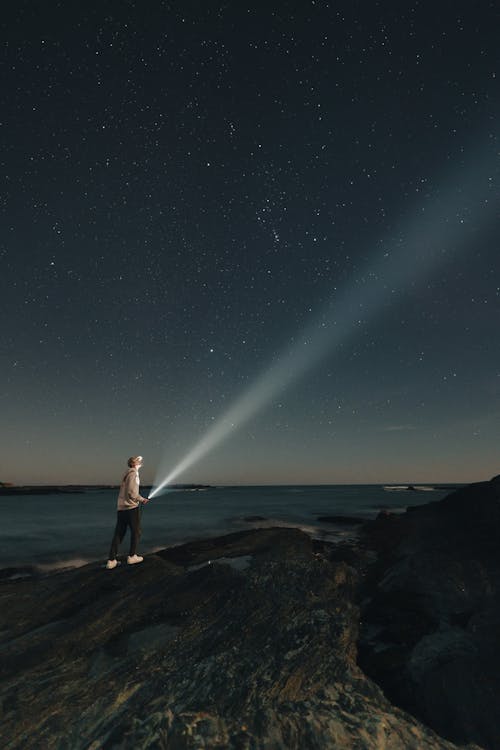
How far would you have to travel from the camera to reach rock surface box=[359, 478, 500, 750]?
4.44 m

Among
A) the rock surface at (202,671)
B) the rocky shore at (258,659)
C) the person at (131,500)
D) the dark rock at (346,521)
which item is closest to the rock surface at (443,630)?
the rocky shore at (258,659)

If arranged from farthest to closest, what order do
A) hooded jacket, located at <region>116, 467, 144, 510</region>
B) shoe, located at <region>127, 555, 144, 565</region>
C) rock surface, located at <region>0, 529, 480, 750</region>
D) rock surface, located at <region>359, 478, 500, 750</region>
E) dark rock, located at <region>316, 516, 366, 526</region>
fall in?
dark rock, located at <region>316, 516, 366, 526</region>, shoe, located at <region>127, 555, 144, 565</region>, hooded jacket, located at <region>116, 467, 144, 510</region>, rock surface, located at <region>359, 478, 500, 750</region>, rock surface, located at <region>0, 529, 480, 750</region>

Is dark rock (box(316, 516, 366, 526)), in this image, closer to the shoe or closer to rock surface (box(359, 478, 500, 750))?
rock surface (box(359, 478, 500, 750))

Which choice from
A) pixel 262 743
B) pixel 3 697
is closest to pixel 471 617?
pixel 262 743

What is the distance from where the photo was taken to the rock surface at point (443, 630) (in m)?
4.44

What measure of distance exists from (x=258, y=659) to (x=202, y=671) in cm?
74

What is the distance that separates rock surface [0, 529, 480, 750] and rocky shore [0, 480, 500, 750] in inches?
0.7

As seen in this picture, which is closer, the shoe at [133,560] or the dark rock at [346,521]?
the shoe at [133,560]

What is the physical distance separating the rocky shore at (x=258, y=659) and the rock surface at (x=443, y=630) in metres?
0.02

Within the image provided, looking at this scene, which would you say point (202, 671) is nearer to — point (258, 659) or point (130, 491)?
point (258, 659)

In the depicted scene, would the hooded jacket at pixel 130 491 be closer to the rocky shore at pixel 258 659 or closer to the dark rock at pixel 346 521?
the rocky shore at pixel 258 659

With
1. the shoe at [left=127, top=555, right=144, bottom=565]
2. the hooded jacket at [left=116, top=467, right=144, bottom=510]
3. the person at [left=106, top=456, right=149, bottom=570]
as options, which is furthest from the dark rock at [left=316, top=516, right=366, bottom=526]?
the hooded jacket at [left=116, top=467, right=144, bottom=510]

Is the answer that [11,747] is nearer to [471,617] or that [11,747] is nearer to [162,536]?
[471,617]

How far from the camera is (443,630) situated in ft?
19.5
